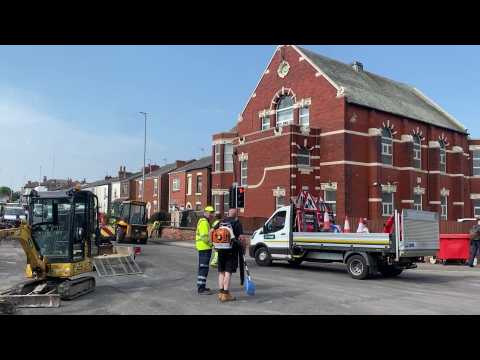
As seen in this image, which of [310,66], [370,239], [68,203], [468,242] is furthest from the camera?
[310,66]

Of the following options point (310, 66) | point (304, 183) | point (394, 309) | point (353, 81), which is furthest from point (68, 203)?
point (353, 81)

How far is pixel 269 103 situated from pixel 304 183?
25.5 feet

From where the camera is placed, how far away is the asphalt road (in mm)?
8742

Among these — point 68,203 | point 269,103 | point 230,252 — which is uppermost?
point 269,103

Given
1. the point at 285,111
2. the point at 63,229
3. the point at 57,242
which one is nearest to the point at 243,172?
the point at 285,111

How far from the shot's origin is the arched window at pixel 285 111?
3331cm

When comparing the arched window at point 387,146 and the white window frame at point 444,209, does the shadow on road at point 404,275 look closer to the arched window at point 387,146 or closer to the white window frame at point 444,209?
the arched window at point 387,146

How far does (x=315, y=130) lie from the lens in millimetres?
30547

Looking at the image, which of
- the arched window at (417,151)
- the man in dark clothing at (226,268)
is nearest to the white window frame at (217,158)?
the arched window at (417,151)

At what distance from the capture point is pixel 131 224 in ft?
95.1

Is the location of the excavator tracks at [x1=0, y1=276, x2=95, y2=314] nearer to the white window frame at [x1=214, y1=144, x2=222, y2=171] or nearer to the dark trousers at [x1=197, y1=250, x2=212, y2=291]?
the dark trousers at [x1=197, y1=250, x2=212, y2=291]

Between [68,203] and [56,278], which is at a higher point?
[68,203]
